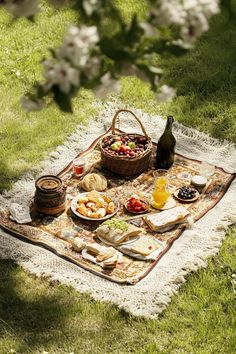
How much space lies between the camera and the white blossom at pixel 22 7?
2.09 m

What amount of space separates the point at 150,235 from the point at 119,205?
0.36m

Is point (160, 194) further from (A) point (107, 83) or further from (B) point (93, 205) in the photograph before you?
(A) point (107, 83)

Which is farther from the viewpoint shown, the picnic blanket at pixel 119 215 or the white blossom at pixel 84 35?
the picnic blanket at pixel 119 215

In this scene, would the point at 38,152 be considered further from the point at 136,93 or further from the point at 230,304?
the point at 230,304

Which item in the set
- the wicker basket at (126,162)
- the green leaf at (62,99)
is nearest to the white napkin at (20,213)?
the wicker basket at (126,162)

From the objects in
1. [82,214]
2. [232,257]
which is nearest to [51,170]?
[82,214]

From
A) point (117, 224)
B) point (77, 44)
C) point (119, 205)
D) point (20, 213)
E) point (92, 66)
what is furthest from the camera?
point (119, 205)

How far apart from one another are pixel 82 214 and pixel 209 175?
41.3 inches

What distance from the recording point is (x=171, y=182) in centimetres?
564

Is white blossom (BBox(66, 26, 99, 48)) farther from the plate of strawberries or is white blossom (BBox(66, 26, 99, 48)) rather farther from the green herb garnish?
the plate of strawberries

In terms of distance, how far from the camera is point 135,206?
207 inches

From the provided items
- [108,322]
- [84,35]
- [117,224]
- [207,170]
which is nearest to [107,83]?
[84,35]

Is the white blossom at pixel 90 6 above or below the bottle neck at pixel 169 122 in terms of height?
above

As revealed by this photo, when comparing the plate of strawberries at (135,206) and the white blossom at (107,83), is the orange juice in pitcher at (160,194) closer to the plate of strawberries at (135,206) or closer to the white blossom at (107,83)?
the plate of strawberries at (135,206)
